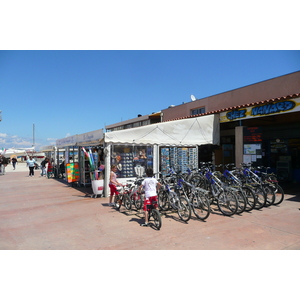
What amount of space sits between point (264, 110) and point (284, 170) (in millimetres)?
4923

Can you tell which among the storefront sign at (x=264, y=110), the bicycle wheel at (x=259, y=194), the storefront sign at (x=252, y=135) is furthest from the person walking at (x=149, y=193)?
the storefront sign at (x=252, y=135)

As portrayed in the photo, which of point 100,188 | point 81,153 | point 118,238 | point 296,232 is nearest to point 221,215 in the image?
point 296,232

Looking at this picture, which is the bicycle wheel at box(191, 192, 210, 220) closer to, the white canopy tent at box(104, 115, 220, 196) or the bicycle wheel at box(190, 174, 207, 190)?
the bicycle wheel at box(190, 174, 207, 190)

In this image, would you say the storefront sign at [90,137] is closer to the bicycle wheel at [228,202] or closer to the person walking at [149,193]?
the person walking at [149,193]

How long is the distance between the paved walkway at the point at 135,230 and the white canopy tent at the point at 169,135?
9.12ft

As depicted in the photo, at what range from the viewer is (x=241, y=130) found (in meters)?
11.1

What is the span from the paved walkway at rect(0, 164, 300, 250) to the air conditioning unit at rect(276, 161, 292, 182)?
213 inches

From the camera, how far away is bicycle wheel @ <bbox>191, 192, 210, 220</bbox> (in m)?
6.27

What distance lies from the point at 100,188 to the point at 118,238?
4.66m

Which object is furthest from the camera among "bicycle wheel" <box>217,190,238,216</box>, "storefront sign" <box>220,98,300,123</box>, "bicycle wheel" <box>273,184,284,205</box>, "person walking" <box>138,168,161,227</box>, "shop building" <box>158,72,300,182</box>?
"shop building" <box>158,72,300,182</box>

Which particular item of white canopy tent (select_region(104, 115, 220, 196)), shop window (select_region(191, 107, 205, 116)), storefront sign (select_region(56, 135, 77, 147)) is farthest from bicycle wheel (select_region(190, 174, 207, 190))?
shop window (select_region(191, 107, 205, 116))

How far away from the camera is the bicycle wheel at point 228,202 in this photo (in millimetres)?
6508

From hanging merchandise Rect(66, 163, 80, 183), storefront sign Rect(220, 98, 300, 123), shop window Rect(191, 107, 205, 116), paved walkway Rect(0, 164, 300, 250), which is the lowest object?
paved walkway Rect(0, 164, 300, 250)

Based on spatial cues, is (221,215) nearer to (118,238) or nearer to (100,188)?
(118,238)
